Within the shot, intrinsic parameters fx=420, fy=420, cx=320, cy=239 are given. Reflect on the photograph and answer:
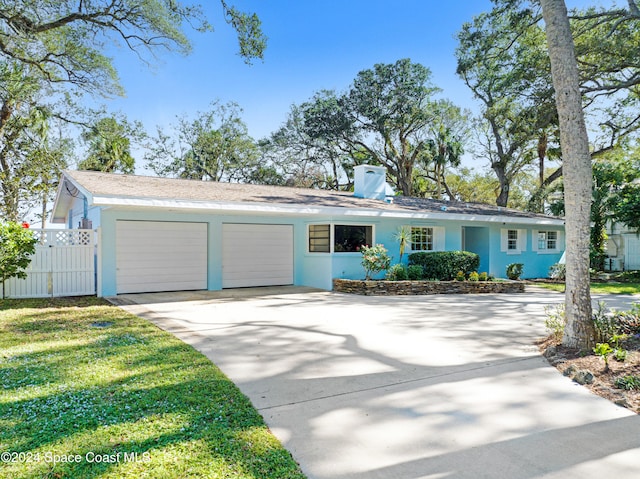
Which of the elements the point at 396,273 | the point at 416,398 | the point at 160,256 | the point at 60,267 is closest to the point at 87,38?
the point at 160,256

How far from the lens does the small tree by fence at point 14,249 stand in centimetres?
880

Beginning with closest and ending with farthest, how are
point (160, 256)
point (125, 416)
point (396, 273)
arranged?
point (125, 416), point (160, 256), point (396, 273)

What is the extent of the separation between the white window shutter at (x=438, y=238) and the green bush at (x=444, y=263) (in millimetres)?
1297

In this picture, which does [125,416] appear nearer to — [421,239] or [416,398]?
[416,398]

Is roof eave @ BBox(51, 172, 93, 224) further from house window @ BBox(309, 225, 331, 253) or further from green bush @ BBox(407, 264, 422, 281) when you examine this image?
green bush @ BBox(407, 264, 422, 281)

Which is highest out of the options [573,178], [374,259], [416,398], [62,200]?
[62,200]

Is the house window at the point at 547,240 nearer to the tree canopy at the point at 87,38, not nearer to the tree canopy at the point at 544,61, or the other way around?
the tree canopy at the point at 544,61

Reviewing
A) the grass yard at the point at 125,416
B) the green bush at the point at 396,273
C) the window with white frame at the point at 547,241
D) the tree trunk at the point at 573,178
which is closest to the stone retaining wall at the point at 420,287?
the green bush at the point at 396,273

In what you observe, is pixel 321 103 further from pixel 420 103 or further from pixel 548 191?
pixel 548 191

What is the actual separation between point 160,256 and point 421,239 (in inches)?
332

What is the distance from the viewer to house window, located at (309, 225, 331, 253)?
12731 millimetres

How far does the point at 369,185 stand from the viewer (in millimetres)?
16094

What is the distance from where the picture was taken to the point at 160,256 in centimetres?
1177

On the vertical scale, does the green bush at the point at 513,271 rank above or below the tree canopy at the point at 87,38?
below
